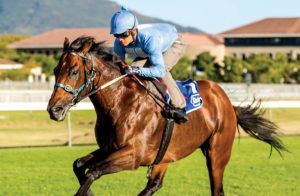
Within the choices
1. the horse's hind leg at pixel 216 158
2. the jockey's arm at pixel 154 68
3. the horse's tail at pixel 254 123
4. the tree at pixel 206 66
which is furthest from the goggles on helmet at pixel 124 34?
the tree at pixel 206 66

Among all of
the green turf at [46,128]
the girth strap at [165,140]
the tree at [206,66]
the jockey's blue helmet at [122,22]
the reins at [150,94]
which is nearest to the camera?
the reins at [150,94]

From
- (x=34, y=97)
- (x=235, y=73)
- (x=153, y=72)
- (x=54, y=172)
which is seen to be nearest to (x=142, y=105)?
(x=153, y=72)

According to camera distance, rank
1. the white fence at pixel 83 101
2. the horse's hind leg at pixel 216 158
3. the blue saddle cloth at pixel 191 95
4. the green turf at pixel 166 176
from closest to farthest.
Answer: the blue saddle cloth at pixel 191 95
the horse's hind leg at pixel 216 158
the green turf at pixel 166 176
the white fence at pixel 83 101

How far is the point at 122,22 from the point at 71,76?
667 mm

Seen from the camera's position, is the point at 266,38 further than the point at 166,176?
Yes

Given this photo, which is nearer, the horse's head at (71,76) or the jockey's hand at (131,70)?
the horse's head at (71,76)

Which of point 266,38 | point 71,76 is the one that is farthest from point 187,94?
point 266,38

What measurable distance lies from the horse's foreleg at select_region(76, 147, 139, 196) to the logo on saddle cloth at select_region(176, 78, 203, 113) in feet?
3.26

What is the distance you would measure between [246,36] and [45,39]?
3454 centimetres

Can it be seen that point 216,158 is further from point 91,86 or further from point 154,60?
point 91,86

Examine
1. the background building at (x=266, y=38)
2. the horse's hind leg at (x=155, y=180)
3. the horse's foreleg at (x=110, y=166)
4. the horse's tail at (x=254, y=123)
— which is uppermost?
the horse's foreleg at (x=110, y=166)

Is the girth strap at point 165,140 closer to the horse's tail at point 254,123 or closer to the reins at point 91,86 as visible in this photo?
the reins at point 91,86

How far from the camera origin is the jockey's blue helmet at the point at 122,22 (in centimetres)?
458

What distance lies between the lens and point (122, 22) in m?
4.58
